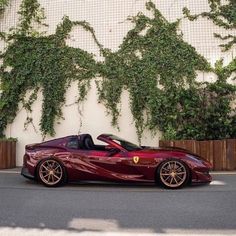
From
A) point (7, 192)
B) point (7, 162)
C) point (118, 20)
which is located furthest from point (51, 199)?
point (118, 20)

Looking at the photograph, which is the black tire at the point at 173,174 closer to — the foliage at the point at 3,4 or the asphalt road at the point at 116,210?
the asphalt road at the point at 116,210

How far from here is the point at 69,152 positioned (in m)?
8.97

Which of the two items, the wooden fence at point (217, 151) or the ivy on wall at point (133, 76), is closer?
the wooden fence at point (217, 151)

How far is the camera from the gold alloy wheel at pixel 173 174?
335 inches

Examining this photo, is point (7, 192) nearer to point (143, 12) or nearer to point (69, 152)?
point (69, 152)

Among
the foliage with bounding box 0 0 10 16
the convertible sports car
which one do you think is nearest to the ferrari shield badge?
the convertible sports car

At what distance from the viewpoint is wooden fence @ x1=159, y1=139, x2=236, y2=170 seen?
37.3ft

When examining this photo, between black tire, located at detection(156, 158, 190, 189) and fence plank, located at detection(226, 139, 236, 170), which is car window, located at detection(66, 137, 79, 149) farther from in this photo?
fence plank, located at detection(226, 139, 236, 170)

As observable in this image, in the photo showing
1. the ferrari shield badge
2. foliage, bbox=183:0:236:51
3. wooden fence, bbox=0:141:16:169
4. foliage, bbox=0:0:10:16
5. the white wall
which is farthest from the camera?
foliage, bbox=0:0:10:16

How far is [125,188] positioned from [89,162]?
2.91ft

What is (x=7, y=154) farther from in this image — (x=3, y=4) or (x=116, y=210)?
(x=116, y=210)

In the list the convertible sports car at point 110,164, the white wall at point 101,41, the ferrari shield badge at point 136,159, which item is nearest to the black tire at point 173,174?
the convertible sports car at point 110,164

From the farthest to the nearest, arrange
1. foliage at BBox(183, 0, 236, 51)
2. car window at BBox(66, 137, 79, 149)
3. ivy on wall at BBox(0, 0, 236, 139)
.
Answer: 1. foliage at BBox(183, 0, 236, 51)
2. ivy on wall at BBox(0, 0, 236, 139)
3. car window at BBox(66, 137, 79, 149)

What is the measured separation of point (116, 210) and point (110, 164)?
2136mm
